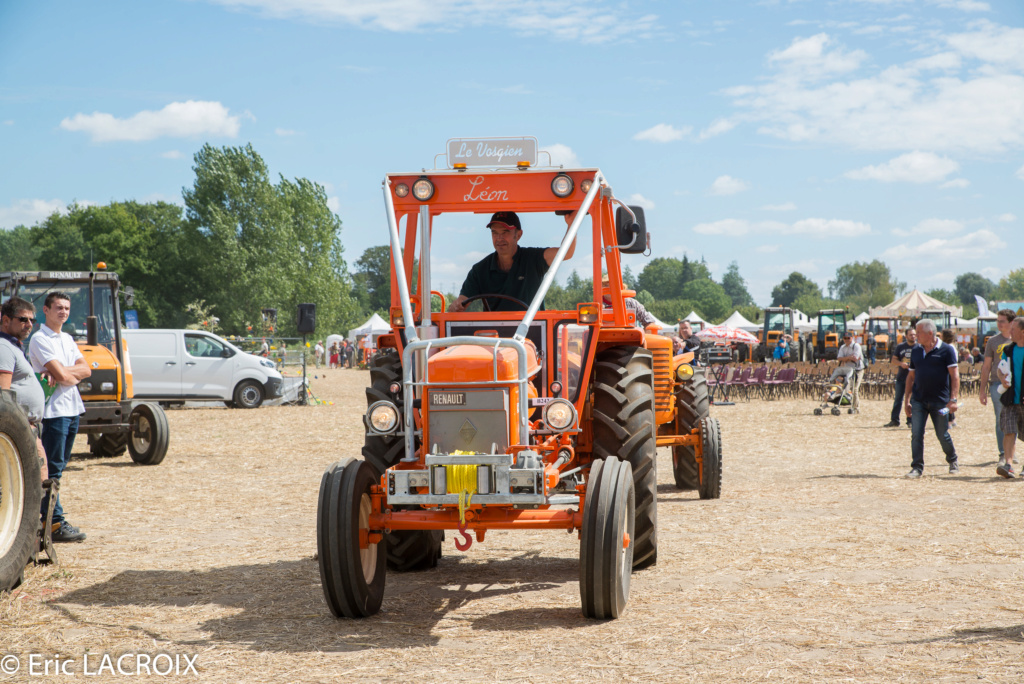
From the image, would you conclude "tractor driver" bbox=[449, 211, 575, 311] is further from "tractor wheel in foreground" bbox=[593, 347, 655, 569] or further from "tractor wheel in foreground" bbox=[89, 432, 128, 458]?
"tractor wheel in foreground" bbox=[89, 432, 128, 458]

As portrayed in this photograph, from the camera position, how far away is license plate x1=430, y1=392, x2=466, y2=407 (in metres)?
4.99

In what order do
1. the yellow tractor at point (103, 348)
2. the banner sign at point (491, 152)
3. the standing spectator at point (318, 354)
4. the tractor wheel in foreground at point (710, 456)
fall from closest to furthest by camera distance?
the banner sign at point (491, 152) < the tractor wheel in foreground at point (710, 456) < the yellow tractor at point (103, 348) < the standing spectator at point (318, 354)

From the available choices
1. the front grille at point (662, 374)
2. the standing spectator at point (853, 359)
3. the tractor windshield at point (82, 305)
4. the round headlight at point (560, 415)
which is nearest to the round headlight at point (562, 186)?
the round headlight at point (560, 415)

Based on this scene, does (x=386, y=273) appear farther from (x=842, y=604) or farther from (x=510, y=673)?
(x=842, y=604)

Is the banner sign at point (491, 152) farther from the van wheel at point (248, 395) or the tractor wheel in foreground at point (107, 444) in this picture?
the van wheel at point (248, 395)

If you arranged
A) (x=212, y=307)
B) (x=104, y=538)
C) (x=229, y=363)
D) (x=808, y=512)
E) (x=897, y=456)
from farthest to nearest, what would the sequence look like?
1. (x=212, y=307)
2. (x=229, y=363)
3. (x=897, y=456)
4. (x=808, y=512)
5. (x=104, y=538)

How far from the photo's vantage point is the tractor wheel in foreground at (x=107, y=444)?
13.7 m

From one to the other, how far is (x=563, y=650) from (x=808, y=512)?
16.0 ft

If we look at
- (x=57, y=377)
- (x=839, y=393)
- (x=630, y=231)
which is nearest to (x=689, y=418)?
(x=630, y=231)

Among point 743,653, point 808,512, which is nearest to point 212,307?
point 808,512

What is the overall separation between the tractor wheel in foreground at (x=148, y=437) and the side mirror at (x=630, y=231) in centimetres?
878

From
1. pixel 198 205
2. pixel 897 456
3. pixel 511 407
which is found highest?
pixel 198 205

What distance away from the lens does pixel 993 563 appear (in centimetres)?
649

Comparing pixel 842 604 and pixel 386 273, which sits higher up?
pixel 386 273
